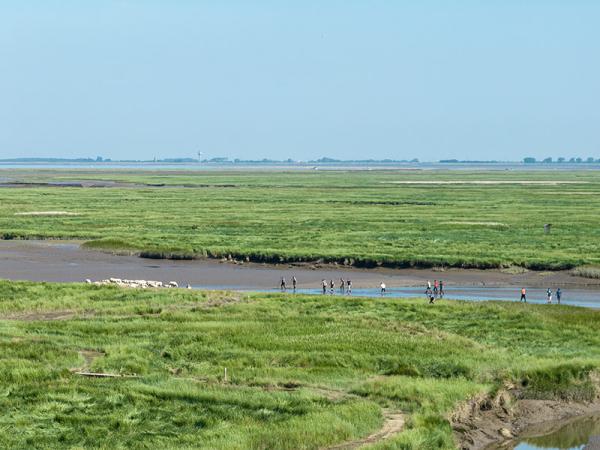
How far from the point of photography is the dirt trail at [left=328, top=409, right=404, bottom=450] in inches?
1086

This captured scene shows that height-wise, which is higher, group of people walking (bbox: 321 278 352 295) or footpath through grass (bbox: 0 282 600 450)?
footpath through grass (bbox: 0 282 600 450)

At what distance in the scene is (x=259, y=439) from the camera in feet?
89.3

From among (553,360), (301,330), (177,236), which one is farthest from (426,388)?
(177,236)

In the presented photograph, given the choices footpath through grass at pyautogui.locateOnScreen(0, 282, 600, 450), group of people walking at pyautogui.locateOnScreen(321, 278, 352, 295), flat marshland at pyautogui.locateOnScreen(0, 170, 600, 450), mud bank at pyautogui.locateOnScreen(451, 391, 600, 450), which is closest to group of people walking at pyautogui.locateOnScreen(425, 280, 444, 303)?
group of people walking at pyautogui.locateOnScreen(321, 278, 352, 295)

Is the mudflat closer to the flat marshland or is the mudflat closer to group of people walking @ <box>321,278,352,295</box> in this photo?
group of people walking @ <box>321,278,352,295</box>

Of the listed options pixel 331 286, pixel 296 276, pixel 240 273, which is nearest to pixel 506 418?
pixel 331 286

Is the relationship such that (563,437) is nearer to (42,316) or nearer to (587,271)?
(42,316)

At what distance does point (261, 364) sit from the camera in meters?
35.7

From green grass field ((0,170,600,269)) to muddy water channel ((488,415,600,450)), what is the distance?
3491cm

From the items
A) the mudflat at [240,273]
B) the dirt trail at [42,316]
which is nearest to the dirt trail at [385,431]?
the dirt trail at [42,316]

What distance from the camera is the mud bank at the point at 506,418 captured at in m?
30.3

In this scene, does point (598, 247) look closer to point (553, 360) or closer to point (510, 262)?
point (510, 262)

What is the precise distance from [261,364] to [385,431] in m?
7.82

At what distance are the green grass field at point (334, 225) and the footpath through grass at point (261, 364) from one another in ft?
72.4
